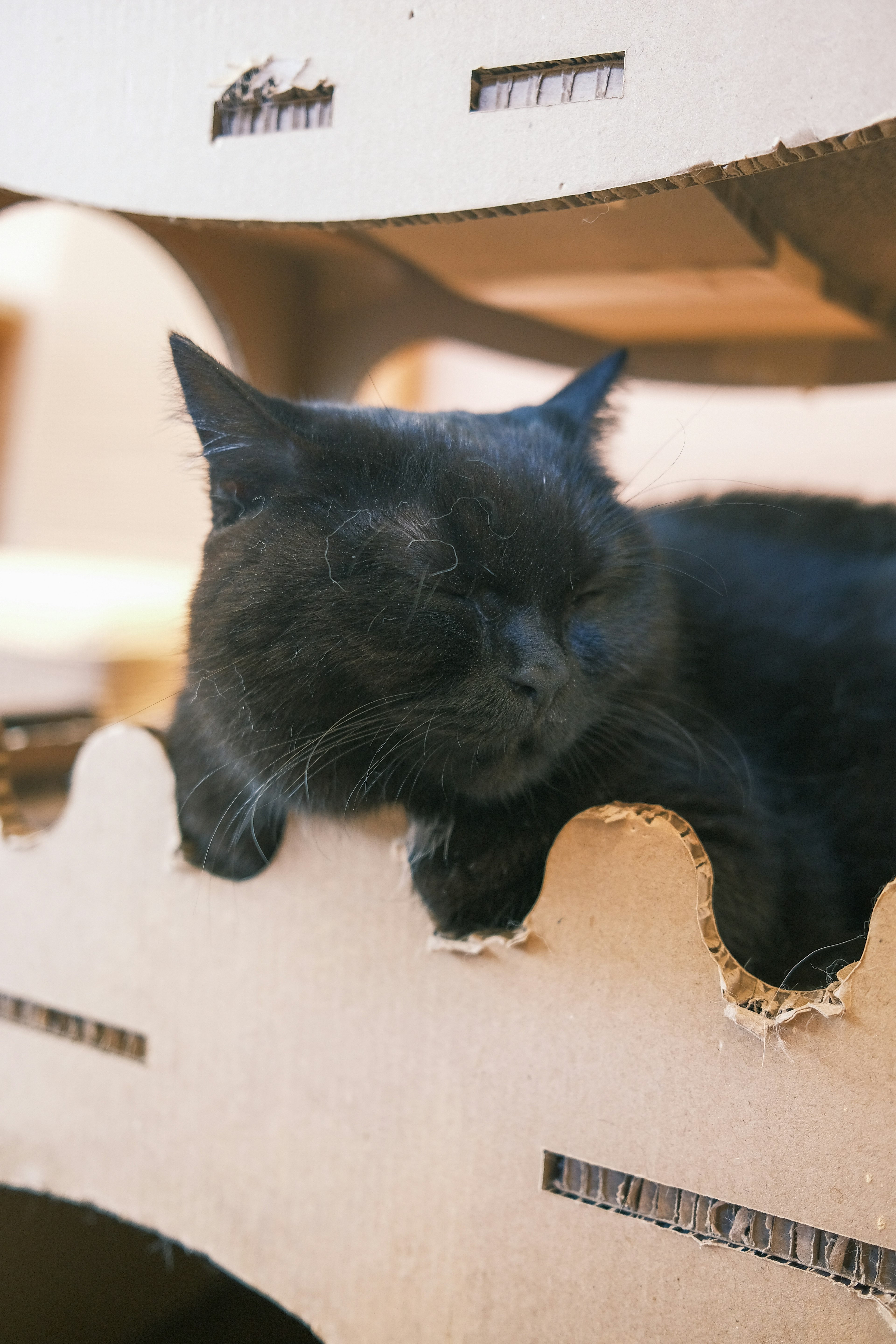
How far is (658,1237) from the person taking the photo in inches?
23.7

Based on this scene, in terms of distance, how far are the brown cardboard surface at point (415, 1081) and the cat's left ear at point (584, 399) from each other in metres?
0.38

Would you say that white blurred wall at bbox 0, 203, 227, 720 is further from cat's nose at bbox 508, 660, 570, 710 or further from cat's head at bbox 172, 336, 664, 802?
cat's nose at bbox 508, 660, 570, 710

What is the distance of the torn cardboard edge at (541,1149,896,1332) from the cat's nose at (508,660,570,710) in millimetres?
301

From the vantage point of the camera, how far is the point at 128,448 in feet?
9.23

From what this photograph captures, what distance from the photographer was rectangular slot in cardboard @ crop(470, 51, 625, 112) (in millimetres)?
564

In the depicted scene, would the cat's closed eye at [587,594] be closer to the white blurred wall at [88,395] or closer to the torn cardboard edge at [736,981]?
the torn cardboard edge at [736,981]

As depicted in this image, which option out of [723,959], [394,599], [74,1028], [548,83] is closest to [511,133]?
[548,83]

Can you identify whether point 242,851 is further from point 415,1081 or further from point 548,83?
A: point 548,83

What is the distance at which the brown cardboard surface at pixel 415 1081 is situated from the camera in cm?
57

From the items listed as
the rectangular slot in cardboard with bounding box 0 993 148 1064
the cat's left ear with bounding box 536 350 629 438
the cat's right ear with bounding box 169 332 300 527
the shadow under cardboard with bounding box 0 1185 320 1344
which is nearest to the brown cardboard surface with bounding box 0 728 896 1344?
the rectangular slot in cardboard with bounding box 0 993 148 1064

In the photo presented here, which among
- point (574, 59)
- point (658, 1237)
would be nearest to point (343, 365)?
point (574, 59)

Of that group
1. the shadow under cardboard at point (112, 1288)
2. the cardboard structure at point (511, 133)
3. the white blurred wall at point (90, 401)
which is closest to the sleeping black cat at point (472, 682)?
the cardboard structure at point (511, 133)

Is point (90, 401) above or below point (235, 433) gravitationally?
above

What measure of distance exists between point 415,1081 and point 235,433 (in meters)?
0.47
